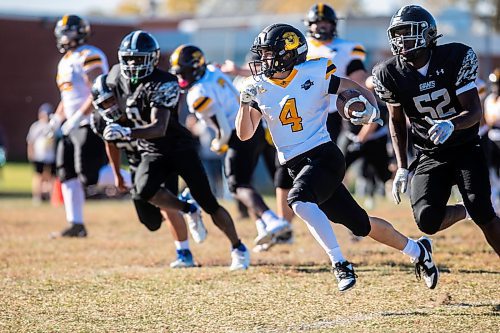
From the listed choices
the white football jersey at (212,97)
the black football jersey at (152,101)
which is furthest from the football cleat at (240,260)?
the white football jersey at (212,97)

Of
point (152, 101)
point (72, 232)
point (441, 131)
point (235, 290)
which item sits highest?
point (152, 101)

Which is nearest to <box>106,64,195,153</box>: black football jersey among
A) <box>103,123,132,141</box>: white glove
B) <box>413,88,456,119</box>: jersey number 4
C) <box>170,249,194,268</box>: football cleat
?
<box>103,123,132,141</box>: white glove

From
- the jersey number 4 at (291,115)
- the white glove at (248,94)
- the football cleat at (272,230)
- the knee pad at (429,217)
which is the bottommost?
the football cleat at (272,230)

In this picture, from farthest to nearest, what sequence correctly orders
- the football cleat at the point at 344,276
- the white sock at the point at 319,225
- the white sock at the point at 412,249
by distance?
the white sock at the point at 412,249 < the white sock at the point at 319,225 < the football cleat at the point at 344,276

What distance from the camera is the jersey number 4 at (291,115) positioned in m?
5.79

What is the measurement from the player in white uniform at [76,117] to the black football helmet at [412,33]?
4329 millimetres

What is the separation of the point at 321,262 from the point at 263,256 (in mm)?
691

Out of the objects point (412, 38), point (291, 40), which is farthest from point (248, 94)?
point (412, 38)

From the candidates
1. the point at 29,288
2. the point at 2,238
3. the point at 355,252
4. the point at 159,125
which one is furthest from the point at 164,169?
the point at 2,238

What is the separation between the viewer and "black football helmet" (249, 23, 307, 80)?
5.77 meters

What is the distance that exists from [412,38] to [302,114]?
83 cm

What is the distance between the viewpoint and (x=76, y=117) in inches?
363

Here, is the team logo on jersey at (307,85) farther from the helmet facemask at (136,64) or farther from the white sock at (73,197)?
the white sock at (73,197)

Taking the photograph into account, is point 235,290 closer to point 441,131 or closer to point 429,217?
point 429,217
